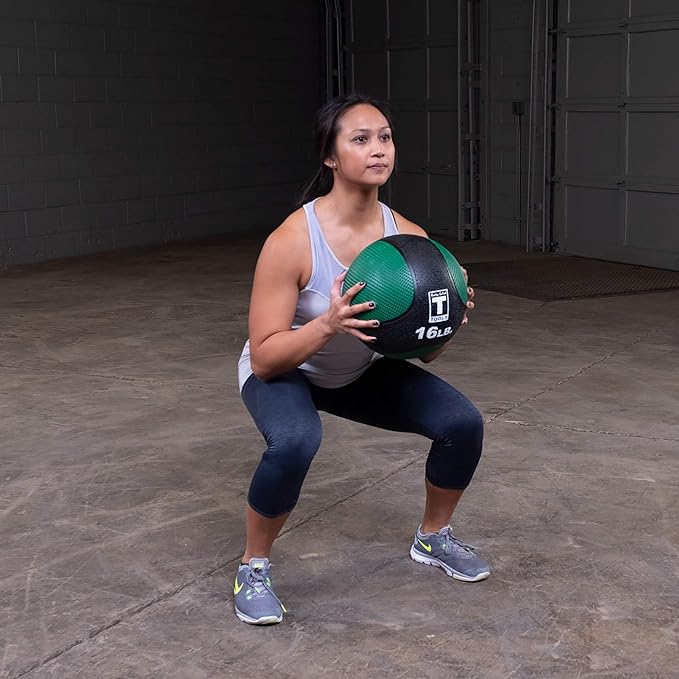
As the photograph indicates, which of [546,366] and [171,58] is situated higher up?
[171,58]

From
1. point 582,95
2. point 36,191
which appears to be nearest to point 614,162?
point 582,95

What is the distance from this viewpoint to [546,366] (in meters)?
4.80

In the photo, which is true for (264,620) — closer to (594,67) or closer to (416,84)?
(594,67)

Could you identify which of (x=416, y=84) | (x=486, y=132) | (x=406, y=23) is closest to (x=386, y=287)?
(x=486, y=132)

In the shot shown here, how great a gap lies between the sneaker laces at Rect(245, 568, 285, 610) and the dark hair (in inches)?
34.6

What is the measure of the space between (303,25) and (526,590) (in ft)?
28.0

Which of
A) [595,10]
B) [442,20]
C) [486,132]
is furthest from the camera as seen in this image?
[442,20]

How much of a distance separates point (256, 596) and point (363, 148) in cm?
104

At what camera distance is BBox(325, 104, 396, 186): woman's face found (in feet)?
7.91

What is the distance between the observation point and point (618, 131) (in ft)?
25.6

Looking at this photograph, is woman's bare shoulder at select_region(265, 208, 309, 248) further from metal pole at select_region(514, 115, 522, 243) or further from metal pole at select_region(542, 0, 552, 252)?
metal pole at select_region(514, 115, 522, 243)

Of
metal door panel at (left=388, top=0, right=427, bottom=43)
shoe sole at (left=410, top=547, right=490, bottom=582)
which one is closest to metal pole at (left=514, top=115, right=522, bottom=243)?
metal door panel at (left=388, top=0, right=427, bottom=43)

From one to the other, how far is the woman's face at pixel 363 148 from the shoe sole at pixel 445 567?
0.95m

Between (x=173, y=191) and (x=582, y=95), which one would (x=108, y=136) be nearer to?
(x=173, y=191)
